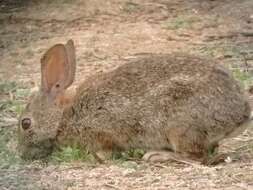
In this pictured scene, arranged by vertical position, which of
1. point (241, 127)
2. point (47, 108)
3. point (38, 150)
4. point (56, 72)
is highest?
point (56, 72)

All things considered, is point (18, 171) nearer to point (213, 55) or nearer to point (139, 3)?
point (213, 55)

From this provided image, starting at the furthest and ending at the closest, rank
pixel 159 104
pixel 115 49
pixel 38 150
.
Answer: pixel 115 49
pixel 38 150
pixel 159 104

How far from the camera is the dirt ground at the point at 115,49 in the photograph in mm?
5887

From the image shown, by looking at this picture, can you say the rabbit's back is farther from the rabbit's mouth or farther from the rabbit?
the rabbit's mouth

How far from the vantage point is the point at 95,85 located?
7.06 m

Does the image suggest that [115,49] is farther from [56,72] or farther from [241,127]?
[241,127]

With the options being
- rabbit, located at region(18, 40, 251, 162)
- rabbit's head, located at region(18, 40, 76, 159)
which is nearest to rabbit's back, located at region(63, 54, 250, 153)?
rabbit, located at region(18, 40, 251, 162)

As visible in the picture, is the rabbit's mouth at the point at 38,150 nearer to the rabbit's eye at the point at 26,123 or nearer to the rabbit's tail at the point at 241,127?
the rabbit's eye at the point at 26,123

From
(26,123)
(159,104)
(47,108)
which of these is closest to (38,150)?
(26,123)

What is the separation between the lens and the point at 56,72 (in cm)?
710

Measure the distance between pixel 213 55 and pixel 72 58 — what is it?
284cm

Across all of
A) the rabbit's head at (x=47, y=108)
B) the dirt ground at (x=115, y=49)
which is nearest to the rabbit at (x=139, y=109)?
the rabbit's head at (x=47, y=108)

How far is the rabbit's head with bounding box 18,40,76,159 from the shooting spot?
277 inches

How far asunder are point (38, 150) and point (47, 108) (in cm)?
32
